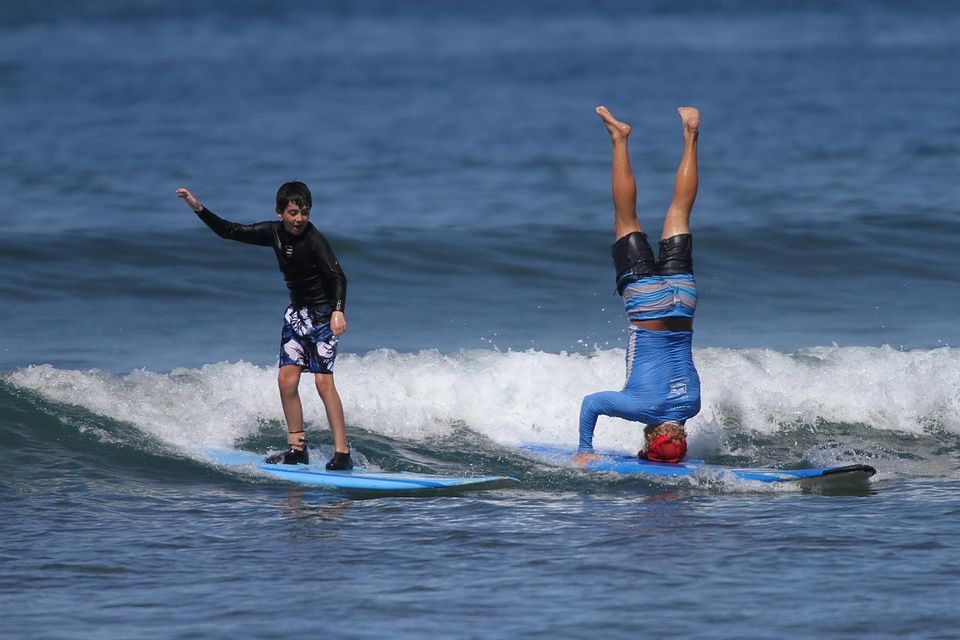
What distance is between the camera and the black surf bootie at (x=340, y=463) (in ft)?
29.1

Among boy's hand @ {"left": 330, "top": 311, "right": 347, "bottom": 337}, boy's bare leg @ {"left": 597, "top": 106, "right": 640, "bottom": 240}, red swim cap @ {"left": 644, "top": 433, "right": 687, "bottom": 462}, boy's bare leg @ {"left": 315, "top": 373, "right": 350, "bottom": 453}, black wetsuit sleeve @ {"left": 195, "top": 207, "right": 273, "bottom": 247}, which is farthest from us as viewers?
boy's bare leg @ {"left": 597, "top": 106, "right": 640, "bottom": 240}

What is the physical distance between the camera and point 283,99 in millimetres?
36906

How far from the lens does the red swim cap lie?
9.02 metres

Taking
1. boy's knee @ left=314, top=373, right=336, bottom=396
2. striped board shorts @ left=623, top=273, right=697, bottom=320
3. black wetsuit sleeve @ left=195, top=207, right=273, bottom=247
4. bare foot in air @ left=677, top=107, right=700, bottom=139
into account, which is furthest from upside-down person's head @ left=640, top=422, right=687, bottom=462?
black wetsuit sleeve @ left=195, top=207, right=273, bottom=247

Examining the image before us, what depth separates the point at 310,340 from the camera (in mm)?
8906

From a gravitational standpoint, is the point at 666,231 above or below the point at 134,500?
above

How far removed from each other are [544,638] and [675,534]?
5.74 ft

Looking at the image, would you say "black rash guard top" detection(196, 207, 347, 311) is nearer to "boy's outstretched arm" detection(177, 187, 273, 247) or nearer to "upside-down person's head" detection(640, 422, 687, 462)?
"boy's outstretched arm" detection(177, 187, 273, 247)

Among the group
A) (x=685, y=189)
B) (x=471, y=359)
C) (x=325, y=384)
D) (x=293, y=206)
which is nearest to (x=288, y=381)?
(x=325, y=384)

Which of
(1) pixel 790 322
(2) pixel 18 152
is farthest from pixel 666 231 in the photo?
(2) pixel 18 152

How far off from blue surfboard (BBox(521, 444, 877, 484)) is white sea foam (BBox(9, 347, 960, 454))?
0.98 m

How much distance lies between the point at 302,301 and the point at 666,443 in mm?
2622

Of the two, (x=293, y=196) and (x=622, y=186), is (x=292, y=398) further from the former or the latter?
(x=622, y=186)

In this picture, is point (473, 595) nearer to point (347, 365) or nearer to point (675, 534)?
point (675, 534)
